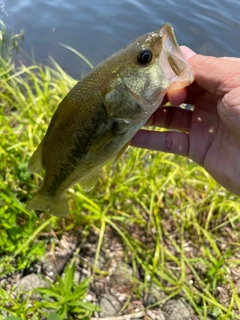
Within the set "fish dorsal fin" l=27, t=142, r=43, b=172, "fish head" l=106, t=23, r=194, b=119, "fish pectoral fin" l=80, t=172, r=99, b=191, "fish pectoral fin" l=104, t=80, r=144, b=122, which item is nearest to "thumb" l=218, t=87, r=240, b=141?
"fish head" l=106, t=23, r=194, b=119

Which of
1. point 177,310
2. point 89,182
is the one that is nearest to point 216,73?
point 89,182

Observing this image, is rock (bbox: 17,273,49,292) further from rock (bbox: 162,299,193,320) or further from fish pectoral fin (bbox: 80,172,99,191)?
rock (bbox: 162,299,193,320)

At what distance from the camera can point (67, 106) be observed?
213 cm

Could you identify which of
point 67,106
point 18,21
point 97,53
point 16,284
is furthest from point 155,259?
point 18,21

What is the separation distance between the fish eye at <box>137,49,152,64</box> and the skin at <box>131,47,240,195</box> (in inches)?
14.3

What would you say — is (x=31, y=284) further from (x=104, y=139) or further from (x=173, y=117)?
(x=173, y=117)

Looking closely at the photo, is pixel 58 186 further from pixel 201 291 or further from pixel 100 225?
pixel 201 291

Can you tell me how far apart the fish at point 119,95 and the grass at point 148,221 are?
996mm

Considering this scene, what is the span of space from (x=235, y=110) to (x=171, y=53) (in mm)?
489

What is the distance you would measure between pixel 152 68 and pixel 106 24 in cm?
629

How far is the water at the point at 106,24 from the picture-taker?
6.88m

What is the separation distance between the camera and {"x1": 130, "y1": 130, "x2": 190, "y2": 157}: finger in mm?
2771

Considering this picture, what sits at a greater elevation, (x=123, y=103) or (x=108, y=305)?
(x=123, y=103)

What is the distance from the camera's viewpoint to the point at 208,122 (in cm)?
266
